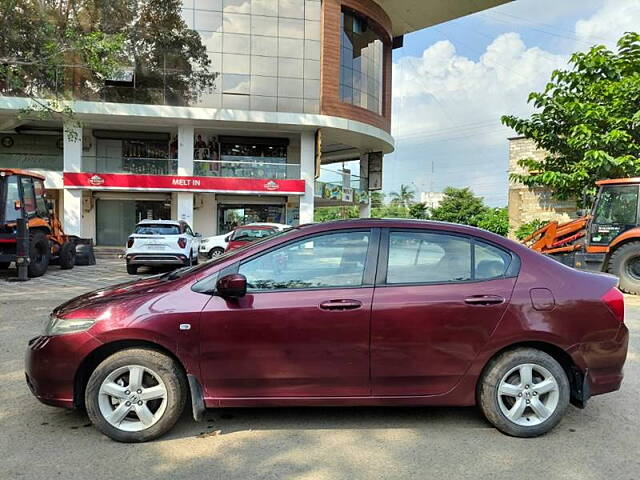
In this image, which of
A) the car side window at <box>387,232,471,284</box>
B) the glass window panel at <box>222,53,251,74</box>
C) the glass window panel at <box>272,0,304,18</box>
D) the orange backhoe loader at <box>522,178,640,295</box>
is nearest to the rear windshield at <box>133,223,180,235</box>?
the orange backhoe loader at <box>522,178,640,295</box>

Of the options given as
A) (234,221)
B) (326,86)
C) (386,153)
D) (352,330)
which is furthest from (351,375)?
(386,153)

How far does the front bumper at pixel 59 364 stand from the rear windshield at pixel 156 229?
10876 millimetres

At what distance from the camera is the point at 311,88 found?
1024 inches

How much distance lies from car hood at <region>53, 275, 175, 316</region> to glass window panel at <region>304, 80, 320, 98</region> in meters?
23.6

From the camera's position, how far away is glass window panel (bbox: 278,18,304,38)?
83.9 ft

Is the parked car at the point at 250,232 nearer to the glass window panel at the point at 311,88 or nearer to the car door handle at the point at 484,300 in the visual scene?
the glass window panel at the point at 311,88

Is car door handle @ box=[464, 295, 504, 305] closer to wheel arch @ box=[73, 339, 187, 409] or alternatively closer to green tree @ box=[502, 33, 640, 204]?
wheel arch @ box=[73, 339, 187, 409]

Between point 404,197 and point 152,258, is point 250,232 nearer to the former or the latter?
point 152,258

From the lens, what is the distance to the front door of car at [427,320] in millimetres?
3430

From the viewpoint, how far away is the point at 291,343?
3.37 metres

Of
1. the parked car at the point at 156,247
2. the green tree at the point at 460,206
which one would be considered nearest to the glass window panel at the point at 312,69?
the parked car at the point at 156,247

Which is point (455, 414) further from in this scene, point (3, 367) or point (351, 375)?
point (3, 367)

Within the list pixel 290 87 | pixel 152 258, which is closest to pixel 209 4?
pixel 290 87

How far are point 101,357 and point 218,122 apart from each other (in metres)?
23.6
